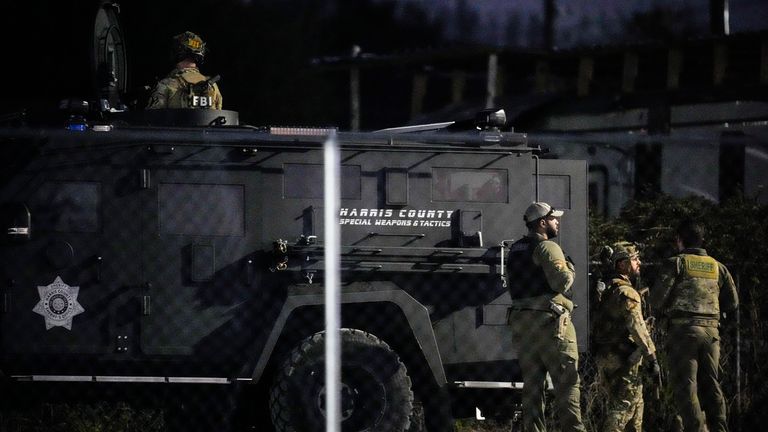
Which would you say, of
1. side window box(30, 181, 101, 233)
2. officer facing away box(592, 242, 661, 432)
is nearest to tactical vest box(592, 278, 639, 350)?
officer facing away box(592, 242, 661, 432)

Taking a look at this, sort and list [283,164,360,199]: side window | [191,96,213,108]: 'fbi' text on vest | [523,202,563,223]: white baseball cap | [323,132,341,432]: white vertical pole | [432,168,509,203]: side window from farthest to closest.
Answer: [191,96,213,108]: 'fbi' text on vest < [432,168,509,203]: side window < [283,164,360,199]: side window < [523,202,563,223]: white baseball cap < [323,132,341,432]: white vertical pole

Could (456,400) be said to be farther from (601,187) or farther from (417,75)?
(417,75)

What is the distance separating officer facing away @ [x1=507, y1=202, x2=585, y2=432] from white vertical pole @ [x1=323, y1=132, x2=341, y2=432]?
3.51ft

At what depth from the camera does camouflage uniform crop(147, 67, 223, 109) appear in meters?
8.53

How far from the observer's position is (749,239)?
373 inches

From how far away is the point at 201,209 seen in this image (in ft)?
24.9

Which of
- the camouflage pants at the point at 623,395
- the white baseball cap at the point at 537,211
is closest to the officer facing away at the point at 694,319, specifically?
the camouflage pants at the point at 623,395

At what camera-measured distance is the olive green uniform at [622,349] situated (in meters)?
8.30

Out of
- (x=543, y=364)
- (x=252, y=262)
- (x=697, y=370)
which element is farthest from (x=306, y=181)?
(x=697, y=370)

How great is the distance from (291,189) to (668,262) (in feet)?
8.71

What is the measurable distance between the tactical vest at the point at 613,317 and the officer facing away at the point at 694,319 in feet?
0.90

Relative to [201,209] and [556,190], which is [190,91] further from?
[556,190]

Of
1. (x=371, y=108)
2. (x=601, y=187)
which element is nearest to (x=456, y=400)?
(x=601, y=187)

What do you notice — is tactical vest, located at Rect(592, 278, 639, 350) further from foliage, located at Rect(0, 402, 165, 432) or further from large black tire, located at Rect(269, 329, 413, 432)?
foliage, located at Rect(0, 402, 165, 432)
